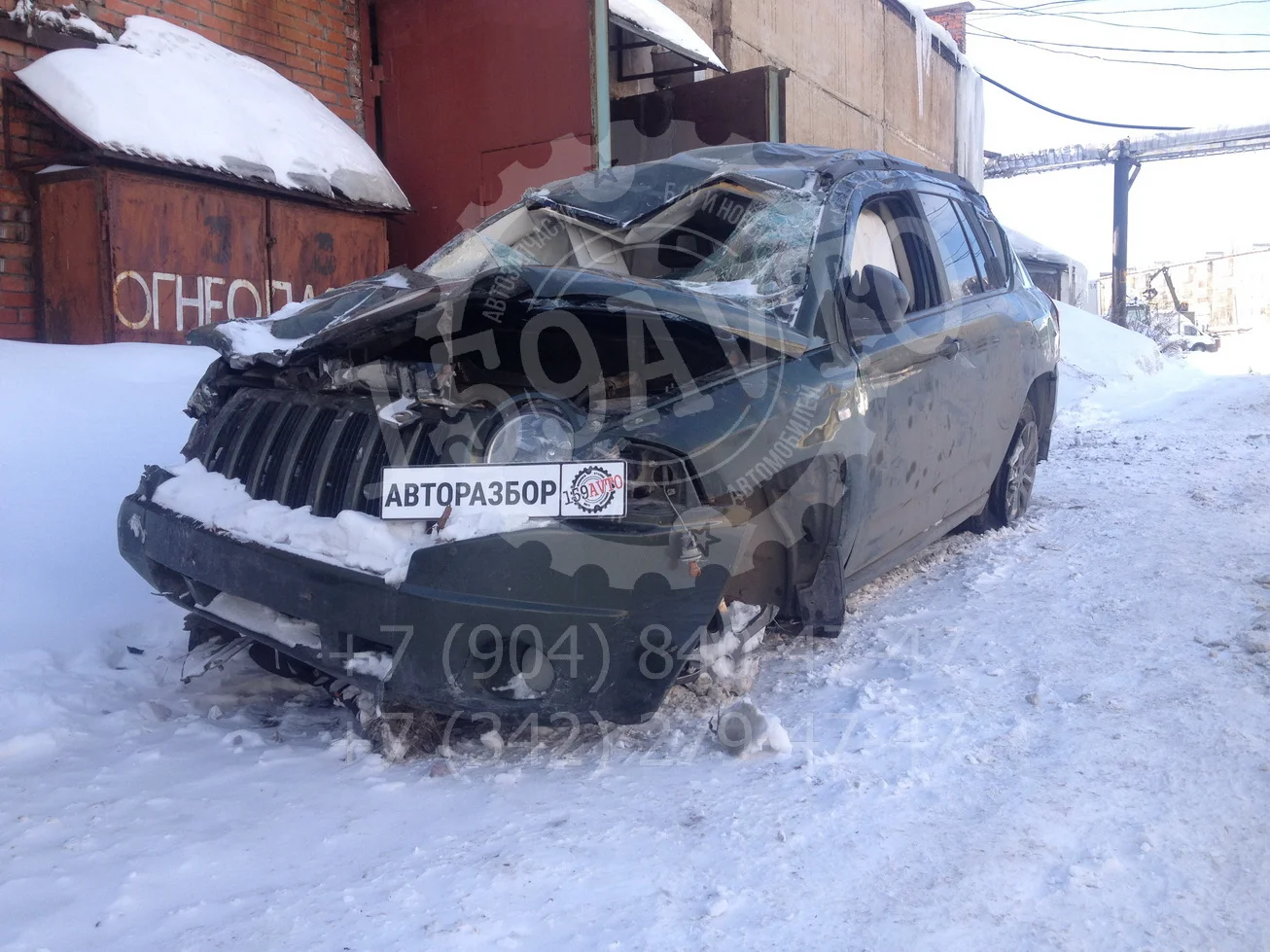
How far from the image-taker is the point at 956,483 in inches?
165

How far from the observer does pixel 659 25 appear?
8.31 m

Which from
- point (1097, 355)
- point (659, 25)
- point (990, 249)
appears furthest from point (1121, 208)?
point (990, 249)

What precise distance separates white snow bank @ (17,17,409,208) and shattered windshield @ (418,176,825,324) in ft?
8.66

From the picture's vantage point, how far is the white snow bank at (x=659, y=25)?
25.7 ft

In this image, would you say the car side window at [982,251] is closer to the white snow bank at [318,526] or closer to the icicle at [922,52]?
the white snow bank at [318,526]

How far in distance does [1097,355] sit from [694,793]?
15.2m

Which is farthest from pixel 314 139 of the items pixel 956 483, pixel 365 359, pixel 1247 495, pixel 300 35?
pixel 1247 495

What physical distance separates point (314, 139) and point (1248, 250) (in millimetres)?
49640

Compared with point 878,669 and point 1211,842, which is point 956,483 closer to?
point 878,669

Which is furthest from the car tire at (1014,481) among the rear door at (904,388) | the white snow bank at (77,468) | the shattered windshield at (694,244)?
the white snow bank at (77,468)

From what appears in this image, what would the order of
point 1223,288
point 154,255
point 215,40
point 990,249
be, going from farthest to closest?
point 1223,288
point 215,40
point 154,255
point 990,249

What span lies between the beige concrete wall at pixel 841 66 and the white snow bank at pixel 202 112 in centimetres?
378

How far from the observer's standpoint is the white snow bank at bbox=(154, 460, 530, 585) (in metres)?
2.45

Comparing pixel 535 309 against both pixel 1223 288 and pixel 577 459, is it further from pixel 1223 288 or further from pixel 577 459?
pixel 1223 288
